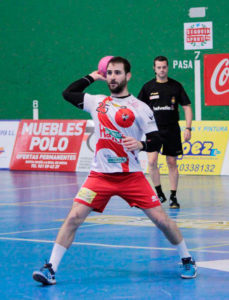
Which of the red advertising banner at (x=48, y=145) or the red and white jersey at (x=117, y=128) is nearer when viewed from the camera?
the red and white jersey at (x=117, y=128)

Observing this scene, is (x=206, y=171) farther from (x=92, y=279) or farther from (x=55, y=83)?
(x=92, y=279)

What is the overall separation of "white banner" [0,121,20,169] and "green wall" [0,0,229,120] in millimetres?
3429

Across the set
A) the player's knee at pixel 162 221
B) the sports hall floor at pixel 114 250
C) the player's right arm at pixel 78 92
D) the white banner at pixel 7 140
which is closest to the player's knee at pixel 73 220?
the sports hall floor at pixel 114 250

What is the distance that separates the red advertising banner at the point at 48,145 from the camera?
20.5 metres

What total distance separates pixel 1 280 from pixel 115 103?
1.89 metres

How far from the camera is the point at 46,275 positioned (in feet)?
24.1

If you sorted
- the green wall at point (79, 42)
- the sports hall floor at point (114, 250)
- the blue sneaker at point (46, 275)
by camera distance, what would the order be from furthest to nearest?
the green wall at point (79, 42)
the blue sneaker at point (46, 275)
the sports hall floor at point (114, 250)

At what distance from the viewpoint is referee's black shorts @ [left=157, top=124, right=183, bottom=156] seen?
13.1m

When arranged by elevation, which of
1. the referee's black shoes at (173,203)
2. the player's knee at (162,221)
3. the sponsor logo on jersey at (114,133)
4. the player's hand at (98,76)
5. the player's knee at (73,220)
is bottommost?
the referee's black shoes at (173,203)

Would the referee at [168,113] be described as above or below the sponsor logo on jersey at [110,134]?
below

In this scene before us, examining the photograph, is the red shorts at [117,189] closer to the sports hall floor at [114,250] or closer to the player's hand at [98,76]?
the sports hall floor at [114,250]

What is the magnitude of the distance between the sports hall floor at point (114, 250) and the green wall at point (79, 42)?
813cm

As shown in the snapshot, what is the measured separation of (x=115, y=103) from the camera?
7.65 m

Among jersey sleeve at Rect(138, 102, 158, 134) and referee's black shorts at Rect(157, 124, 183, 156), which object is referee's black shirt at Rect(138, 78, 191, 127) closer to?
referee's black shorts at Rect(157, 124, 183, 156)
